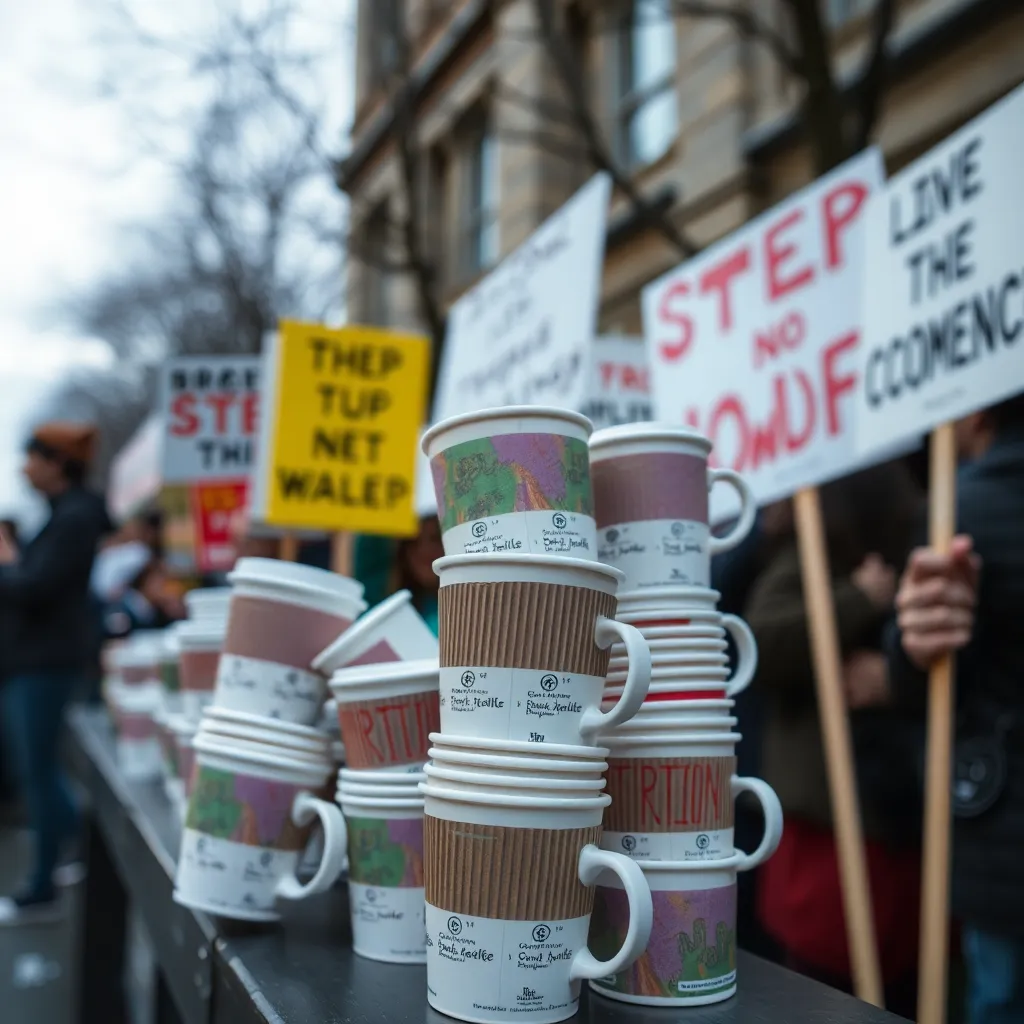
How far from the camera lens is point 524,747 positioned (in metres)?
1.02

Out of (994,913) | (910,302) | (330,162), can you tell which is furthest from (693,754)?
(330,162)

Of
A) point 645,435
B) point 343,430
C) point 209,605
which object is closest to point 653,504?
point 645,435

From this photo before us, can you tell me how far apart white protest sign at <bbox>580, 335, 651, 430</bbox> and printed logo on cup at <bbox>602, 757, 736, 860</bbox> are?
2.80 m

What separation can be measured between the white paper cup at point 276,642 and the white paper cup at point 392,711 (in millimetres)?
167

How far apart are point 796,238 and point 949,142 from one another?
529mm

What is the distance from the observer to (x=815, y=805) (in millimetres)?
2600

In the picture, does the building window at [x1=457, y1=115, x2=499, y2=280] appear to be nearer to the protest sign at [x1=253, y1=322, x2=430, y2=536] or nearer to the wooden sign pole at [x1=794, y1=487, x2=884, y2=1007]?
the protest sign at [x1=253, y1=322, x2=430, y2=536]

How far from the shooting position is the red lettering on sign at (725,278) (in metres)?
2.83

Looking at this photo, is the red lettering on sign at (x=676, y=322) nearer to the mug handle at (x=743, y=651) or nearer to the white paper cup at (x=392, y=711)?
the mug handle at (x=743, y=651)

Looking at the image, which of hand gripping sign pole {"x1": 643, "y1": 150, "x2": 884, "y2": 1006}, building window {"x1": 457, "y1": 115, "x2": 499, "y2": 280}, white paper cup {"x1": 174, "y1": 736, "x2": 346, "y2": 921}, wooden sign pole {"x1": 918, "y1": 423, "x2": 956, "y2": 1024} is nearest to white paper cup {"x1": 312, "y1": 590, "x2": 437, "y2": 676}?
white paper cup {"x1": 174, "y1": 736, "x2": 346, "y2": 921}

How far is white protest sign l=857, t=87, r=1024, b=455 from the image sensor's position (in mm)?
1993

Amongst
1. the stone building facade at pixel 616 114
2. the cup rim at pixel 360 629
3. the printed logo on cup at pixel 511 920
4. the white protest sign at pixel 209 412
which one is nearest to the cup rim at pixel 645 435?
the cup rim at pixel 360 629

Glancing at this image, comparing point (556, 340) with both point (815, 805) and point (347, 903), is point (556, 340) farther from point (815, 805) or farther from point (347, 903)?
point (347, 903)

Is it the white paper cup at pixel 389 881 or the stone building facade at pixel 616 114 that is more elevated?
the stone building facade at pixel 616 114
